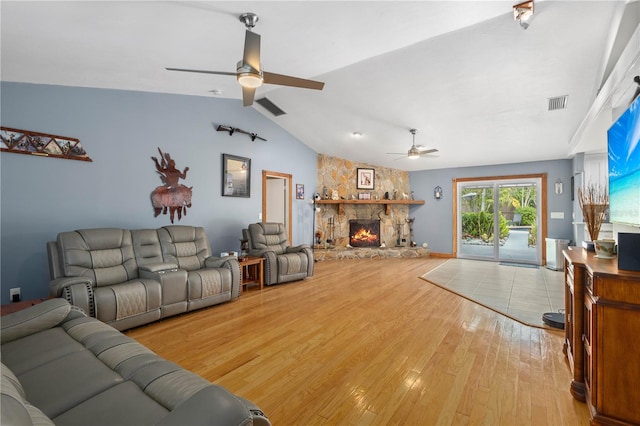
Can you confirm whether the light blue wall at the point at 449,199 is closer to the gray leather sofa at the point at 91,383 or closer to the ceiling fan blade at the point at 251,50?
the ceiling fan blade at the point at 251,50

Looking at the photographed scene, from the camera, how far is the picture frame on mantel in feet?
27.0

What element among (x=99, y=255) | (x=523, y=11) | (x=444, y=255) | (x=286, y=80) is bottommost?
(x=444, y=255)

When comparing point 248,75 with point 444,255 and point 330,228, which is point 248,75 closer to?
point 330,228

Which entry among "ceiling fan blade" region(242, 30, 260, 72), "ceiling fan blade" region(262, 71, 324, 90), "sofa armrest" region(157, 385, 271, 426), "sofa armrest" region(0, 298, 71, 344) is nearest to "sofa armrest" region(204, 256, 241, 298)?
"sofa armrest" region(0, 298, 71, 344)

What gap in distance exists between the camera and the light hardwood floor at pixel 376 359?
6.15 ft

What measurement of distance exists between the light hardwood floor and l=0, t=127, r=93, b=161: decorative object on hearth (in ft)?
7.51

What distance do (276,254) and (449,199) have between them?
17.3 ft

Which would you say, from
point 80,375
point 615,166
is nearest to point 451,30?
point 615,166

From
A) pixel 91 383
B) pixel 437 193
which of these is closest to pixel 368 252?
pixel 437 193

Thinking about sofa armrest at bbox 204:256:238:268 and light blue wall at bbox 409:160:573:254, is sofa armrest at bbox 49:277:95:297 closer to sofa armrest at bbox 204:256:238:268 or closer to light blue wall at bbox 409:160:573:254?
sofa armrest at bbox 204:256:238:268

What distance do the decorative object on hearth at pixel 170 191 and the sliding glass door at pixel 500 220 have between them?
6.81m

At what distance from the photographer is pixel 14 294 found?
3176mm

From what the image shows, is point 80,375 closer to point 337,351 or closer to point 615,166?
point 337,351

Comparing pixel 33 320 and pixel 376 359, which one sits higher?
pixel 33 320
